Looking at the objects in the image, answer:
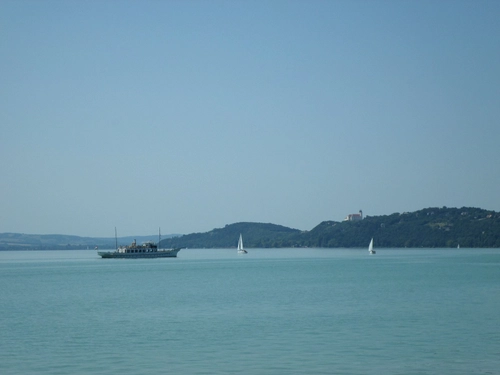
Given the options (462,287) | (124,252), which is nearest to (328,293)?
(462,287)

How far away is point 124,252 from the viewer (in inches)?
5994

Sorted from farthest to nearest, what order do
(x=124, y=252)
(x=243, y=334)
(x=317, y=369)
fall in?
(x=124, y=252) < (x=243, y=334) < (x=317, y=369)

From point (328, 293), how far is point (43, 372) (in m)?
30.0

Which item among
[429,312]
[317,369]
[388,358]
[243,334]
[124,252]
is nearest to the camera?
[317,369]

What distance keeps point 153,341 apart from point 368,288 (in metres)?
30.2

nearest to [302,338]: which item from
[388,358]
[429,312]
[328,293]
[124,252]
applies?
[388,358]

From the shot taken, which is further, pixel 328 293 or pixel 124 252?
pixel 124 252

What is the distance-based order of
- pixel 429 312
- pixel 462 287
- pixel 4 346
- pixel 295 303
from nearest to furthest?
pixel 4 346 < pixel 429 312 < pixel 295 303 < pixel 462 287

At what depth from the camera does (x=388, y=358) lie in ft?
75.8

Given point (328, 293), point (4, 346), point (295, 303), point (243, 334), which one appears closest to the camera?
point (4, 346)

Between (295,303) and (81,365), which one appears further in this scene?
(295,303)

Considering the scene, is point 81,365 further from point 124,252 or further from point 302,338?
point 124,252

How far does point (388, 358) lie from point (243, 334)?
7488 millimetres

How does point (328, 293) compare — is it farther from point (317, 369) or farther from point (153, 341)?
point (317, 369)
